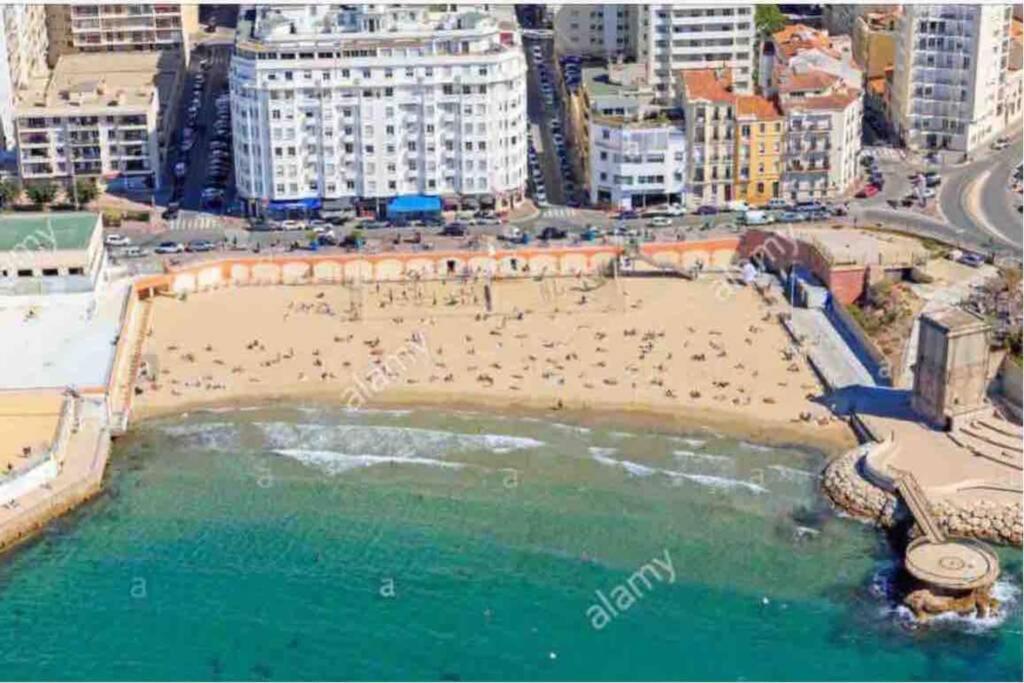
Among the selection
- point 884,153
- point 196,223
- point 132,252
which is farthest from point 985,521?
point 196,223

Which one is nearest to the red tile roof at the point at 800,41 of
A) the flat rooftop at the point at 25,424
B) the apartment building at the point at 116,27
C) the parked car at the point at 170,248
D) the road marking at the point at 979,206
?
the road marking at the point at 979,206

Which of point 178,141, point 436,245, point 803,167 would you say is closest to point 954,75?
point 803,167

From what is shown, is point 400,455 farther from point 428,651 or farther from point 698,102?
point 698,102

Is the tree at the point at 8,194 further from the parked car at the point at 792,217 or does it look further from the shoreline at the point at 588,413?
the parked car at the point at 792,217

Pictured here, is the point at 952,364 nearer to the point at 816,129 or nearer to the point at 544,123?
the point at 816,129

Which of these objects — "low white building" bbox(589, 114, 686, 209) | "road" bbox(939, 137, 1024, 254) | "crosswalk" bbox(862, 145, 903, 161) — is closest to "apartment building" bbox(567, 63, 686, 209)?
"low white building" bbox(589, 114, 686, 209)

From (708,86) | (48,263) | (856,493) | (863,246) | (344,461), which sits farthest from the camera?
(708,86)
